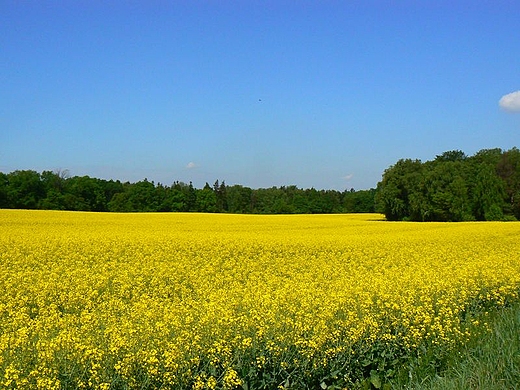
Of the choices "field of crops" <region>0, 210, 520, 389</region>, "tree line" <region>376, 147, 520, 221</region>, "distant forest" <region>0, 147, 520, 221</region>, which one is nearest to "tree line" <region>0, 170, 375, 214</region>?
"distant forest" <region>0, 147, 520, 221</region>

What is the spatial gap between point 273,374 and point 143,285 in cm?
494

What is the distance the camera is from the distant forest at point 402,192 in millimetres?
53562

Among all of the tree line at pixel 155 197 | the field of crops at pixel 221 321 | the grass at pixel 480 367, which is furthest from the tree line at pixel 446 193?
the grass at pixel 480 367

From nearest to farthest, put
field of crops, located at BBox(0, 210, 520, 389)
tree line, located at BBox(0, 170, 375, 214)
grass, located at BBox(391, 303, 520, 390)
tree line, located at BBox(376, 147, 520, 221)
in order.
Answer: grass, located at BBox(391, 303, 520, 390) < field of crops, located at BBox(0, 210, 520, 389) < tree line, located at BBox(376, 147, 520, 221) < tree line, located at BBox(0, 170, 375, 214)

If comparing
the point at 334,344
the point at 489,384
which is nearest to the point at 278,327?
the point at 334,344

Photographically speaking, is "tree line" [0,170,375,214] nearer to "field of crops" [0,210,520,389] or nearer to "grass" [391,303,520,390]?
"field of crops" [0,210,520,389]

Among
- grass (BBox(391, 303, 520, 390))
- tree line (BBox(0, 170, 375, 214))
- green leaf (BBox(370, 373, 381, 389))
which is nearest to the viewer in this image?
grass (BBox(391, 303, 520, 390))

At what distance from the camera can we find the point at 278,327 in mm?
6238

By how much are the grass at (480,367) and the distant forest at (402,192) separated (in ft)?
160

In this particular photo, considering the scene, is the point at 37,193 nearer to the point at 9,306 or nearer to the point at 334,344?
the point at 9,306

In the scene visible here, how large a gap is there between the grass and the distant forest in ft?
160

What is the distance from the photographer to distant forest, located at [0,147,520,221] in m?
53.6

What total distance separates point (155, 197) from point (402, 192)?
→ 31.9 metres

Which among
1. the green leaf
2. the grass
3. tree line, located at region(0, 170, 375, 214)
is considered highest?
tree line, located at region(0, 170, 375, 214)
